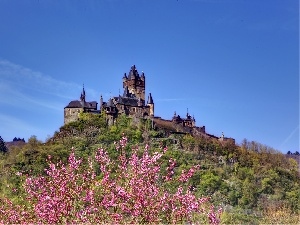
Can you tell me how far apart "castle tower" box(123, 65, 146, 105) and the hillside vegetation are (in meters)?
10.5

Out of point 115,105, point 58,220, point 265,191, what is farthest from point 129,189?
point 115,105

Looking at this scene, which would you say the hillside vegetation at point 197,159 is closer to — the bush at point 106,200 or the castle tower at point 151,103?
the castle tower at point 151,103

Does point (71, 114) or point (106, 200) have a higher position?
point (71, 114)

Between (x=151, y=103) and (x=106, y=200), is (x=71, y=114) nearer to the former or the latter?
(x=151, y=103)

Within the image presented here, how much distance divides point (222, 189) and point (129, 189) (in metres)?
46.2

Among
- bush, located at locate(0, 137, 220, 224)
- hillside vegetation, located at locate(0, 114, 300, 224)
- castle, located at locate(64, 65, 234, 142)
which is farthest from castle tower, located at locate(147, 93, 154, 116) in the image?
bush, located at locate(0, 137, 220, 224)

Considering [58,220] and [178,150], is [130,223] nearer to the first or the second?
[58,220]

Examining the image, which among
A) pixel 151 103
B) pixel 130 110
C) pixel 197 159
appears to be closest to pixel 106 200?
pixel 197 159

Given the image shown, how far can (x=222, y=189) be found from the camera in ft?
174

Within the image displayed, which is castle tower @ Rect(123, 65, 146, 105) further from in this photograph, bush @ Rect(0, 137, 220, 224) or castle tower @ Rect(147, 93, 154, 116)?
bush @ Rect(0, 137, 220, 224)

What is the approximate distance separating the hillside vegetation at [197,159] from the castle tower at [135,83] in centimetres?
1050

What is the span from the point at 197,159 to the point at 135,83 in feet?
67.8

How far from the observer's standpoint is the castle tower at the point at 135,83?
Answer: 7889 centimetres

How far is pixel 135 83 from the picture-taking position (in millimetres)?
79938
